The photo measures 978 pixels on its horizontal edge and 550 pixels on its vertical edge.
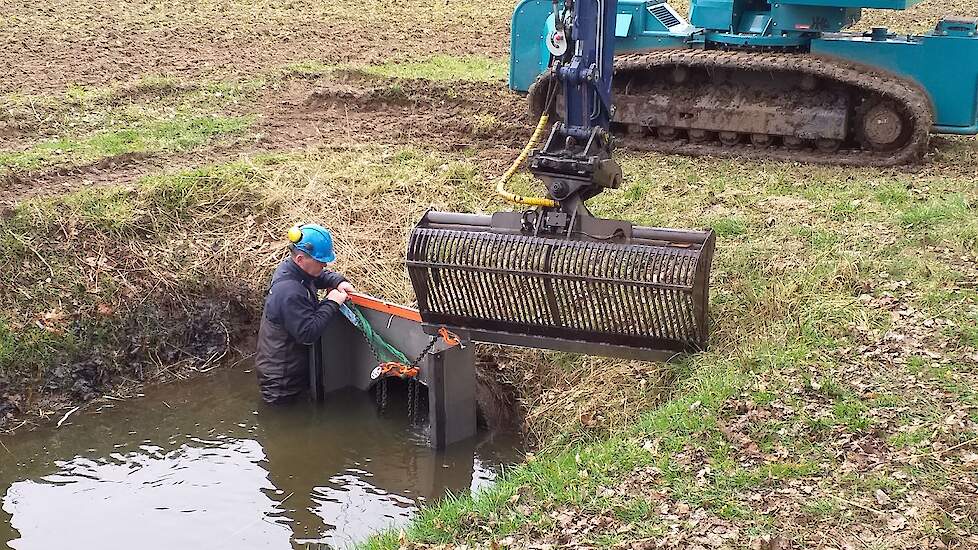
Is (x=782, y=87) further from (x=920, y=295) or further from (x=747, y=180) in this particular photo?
(x=920, y=295)

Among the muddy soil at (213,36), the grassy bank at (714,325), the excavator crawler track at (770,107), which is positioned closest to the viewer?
the grassy bank at (714,325)

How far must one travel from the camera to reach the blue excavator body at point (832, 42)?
993 cm

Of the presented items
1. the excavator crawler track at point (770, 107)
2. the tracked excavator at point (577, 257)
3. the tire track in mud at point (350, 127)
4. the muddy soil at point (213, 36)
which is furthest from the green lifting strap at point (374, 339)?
the muddy soil at point (213, 36)

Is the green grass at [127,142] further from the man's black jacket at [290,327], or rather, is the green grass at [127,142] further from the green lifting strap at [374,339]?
the green lifting strap at [374,339]

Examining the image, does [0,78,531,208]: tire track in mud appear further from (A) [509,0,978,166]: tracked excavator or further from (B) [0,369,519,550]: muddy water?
(B) [0,369,519,550]: muddy water

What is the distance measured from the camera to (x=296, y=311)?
24.3 ft

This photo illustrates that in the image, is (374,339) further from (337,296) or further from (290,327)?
(290,327)

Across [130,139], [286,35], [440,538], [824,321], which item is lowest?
[440,538]

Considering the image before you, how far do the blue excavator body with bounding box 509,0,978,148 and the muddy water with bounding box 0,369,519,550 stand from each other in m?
4.05

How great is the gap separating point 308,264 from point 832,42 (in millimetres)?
5367

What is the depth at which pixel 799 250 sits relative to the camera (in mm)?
7625

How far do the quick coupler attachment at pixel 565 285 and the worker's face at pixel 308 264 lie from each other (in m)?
0.92

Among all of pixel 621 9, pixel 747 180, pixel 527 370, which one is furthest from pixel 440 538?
pixel 621 9

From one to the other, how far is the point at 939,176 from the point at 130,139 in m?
7.12
